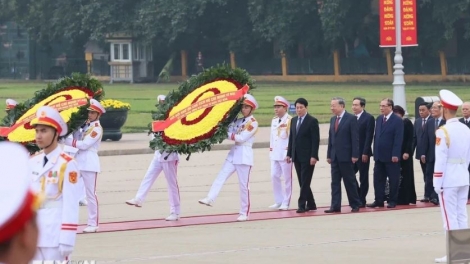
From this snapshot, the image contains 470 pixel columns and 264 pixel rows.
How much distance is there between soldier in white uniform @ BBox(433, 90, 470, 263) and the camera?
1010 centimetres

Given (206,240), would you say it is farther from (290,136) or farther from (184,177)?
(184,177)

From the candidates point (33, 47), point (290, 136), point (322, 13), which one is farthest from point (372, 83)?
point (290, 136)

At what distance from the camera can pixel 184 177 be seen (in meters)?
19.6

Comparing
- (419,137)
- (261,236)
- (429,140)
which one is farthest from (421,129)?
(261,236)

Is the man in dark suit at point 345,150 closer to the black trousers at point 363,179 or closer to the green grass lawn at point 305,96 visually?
the black trousers at point 363,179

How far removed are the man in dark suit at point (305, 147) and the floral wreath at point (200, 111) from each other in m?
1.10

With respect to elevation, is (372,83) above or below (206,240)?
above

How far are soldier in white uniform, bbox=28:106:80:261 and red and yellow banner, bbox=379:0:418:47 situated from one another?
25413 millimetres

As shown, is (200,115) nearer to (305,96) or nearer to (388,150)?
(388,150)

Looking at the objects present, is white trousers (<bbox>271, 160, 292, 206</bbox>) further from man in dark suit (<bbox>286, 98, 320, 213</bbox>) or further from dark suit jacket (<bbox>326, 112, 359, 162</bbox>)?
dark suit jacket (<bbox>326, 112, 359, 162</bbox>)

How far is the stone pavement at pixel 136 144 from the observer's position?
24.5 metres

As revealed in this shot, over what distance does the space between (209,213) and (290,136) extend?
1533 millimetres

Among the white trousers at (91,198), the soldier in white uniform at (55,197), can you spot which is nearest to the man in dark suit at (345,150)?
the white trousers at (91,198)

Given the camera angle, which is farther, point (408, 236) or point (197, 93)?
point (197, 93)
